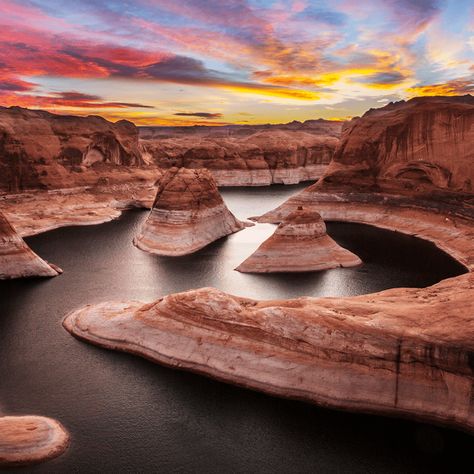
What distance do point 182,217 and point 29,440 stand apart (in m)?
26.9

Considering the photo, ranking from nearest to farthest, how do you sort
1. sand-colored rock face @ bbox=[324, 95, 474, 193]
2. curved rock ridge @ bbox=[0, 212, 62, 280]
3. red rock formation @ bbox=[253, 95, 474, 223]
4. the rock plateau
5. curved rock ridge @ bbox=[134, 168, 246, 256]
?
1. curved rock ridge @ bbox=[0, 212, 62, 280]
2. curved rock ridge @ bbox=[134, 168, 246, 256]
3. red rock formation @ bbox=[253, 95, 474, 223]
4. sand-colored rock face @ bbox=[324, 95, 474, 193]
5. the rock plateau

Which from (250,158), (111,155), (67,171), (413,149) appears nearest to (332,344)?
(413,149)

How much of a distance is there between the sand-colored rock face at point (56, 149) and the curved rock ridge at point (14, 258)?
32410mm

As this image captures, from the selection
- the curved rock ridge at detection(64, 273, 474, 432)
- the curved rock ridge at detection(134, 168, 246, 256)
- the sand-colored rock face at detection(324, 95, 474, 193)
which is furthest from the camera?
the sand-colored rock face at detection(324, 95, 474, 193)

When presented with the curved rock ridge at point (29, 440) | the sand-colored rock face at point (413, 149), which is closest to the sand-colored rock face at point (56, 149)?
the sand-colored rock face at point (413, 149)

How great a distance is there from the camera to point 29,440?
14.1 meters

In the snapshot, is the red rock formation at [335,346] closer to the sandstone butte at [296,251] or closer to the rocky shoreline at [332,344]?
the rocky shoreline at [332,344]

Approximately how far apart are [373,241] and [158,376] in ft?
97.9

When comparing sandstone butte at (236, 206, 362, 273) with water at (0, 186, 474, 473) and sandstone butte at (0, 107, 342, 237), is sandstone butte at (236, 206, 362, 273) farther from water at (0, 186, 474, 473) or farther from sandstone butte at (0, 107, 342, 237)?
sandstone butte at (0, 107, 342, 237)

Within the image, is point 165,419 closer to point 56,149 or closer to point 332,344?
point 332,344

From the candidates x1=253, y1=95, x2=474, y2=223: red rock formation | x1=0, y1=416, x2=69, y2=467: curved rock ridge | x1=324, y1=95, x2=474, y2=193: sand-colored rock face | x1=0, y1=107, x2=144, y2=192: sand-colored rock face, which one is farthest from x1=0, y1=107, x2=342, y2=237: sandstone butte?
x1=0, y1=416, x2=69, y2=467: curved rock ridge

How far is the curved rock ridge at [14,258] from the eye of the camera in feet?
98.6

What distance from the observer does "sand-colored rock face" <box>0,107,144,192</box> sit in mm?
60688

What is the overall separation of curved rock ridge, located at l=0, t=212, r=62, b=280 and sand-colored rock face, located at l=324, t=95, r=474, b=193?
1487 inches
